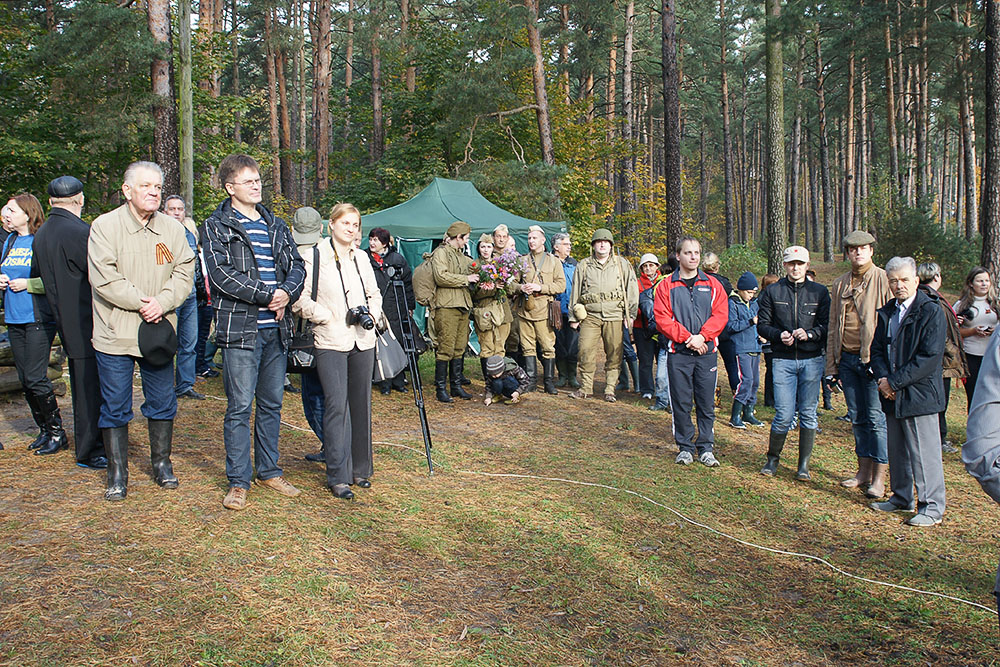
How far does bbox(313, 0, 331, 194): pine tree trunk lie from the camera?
21828mm

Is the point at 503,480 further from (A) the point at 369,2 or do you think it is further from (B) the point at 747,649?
(A) the point at 369,2

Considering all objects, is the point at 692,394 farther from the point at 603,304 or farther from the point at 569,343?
the point at 569,343

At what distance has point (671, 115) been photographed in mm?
16578

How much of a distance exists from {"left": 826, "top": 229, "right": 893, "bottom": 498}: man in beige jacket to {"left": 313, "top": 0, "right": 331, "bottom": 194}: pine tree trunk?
763 inches

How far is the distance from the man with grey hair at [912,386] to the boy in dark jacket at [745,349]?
2665 mm

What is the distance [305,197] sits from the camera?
36.8 metres

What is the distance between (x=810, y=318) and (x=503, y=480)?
275 cm

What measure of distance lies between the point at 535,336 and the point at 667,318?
3113 mm

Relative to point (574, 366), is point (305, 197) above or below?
above

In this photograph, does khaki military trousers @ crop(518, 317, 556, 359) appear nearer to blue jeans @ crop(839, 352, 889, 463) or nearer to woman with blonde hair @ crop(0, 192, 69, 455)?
blue jeans @ crop(839, 352, 889, 463)

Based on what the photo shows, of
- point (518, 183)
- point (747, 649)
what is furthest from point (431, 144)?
point (747, 649)

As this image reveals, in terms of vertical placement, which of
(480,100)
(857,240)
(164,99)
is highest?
(480,100)

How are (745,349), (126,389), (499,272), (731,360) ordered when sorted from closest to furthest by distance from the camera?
(126,389) → (745,349) → (731,360) → (499,272)

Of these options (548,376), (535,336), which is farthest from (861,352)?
(548,376)
